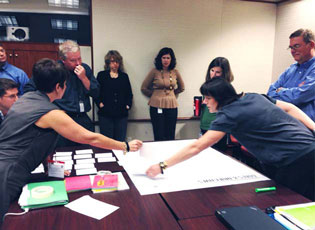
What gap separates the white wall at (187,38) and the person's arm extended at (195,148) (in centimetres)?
259

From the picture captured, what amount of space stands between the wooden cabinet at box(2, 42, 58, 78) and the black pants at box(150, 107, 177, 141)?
5.17 ft

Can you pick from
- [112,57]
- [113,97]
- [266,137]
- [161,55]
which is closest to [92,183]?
[266,137]

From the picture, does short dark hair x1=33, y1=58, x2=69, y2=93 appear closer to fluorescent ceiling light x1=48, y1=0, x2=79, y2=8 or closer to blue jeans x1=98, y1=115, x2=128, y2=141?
blue jeans x1=98, y1=115, x2=128, y2=141

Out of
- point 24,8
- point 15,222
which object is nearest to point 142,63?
point 24,8

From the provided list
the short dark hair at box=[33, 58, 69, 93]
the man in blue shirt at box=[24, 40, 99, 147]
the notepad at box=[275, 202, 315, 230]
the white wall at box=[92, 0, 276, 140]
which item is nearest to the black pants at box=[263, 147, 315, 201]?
the notepad at box=[275, 202, 315, 230]

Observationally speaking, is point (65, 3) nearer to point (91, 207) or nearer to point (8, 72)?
point (8, 72)

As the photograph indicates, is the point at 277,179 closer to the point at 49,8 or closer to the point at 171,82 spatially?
the point at 171,82

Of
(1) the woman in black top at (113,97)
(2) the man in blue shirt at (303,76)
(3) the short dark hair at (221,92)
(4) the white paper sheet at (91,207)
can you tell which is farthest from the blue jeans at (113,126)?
(4) the white paper sheet at (91,207)

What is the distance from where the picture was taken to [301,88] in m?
2.51

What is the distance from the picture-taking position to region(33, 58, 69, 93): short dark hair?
1.50 metres

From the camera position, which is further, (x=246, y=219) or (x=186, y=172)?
(x=186, y=172)

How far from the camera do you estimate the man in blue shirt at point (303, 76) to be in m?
2.49

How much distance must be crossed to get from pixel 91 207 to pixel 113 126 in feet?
7.87

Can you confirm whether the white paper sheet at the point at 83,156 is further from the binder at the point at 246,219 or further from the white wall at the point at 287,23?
the white wall at the point at 287,23
